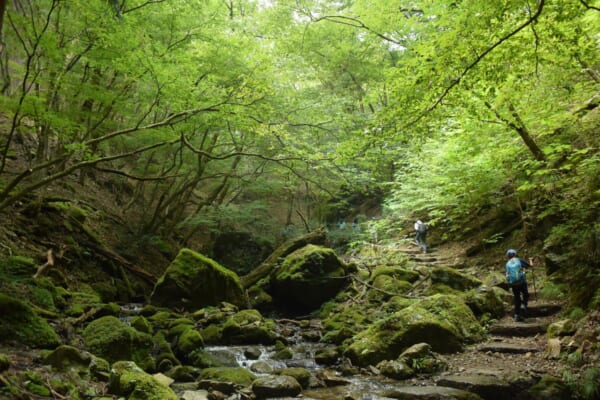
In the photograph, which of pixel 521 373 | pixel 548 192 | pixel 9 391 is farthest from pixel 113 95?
pixel 548 192

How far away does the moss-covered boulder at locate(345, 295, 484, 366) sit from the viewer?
23.0 ft

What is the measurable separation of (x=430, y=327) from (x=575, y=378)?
2516 mm

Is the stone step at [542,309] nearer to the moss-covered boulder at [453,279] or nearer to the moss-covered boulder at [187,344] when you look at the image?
the moss-covered boulder at [453,279]

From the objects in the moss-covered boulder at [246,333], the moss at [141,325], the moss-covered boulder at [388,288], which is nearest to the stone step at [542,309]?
the moss-covered boulder at [388,288]

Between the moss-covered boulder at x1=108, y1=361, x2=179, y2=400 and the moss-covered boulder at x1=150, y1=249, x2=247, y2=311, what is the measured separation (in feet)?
19.3

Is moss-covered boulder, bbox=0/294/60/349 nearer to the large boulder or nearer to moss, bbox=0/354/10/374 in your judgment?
moss, bbox=0/354/10/374

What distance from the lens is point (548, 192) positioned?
8.74m

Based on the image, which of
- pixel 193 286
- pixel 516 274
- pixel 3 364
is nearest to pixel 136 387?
pixel 3 364

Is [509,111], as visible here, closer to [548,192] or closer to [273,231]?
[548,192]

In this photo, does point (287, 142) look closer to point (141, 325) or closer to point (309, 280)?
point (309, 280)

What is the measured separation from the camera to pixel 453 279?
963cm

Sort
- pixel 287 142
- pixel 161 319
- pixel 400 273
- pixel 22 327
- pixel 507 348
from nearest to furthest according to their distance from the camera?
pixel 22 327 → pixel 507 348 → pixel 161 319 → pixel 400 273 → pixel 287 142

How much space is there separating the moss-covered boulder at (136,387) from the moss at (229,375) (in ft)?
5.72

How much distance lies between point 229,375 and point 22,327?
3089mm
